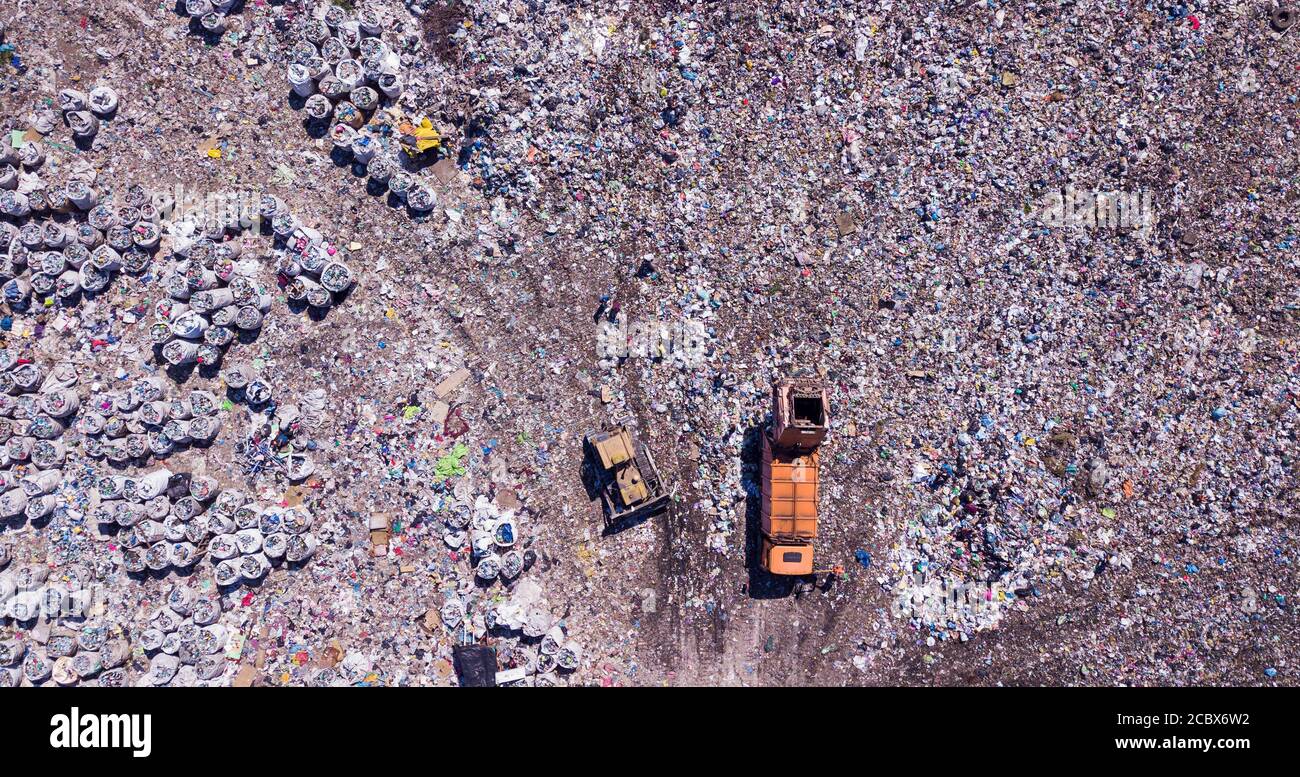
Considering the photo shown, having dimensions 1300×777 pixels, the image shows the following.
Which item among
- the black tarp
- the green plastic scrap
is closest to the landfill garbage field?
the green plastic scrap

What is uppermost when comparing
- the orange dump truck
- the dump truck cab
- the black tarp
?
the dump truck cab

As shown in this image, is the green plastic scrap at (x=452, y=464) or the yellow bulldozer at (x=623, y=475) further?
the green plastic scrap at (x=452, y=464)

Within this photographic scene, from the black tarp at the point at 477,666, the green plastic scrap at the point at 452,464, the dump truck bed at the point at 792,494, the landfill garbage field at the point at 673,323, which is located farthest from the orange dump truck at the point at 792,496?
the green plastic scrap at the point at 452,464

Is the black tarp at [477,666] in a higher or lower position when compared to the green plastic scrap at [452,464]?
lower

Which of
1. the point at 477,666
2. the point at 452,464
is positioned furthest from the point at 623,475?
the point at 477,666

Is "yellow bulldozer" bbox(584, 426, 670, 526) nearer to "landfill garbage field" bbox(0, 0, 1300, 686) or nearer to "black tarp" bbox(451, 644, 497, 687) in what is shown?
"landfill garbage field" bbox(0, 0, 1300, 686)

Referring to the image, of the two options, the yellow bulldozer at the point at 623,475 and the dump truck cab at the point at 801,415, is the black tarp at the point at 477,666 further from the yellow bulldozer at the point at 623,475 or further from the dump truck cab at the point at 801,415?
the dump truck cab at the point at 801,415

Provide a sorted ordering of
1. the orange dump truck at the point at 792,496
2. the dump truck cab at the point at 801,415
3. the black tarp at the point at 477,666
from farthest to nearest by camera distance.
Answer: the black tarp at the point at 477,666
the orange dump truck at the point at 792,496
the dump truck cab at the point at 801,415
